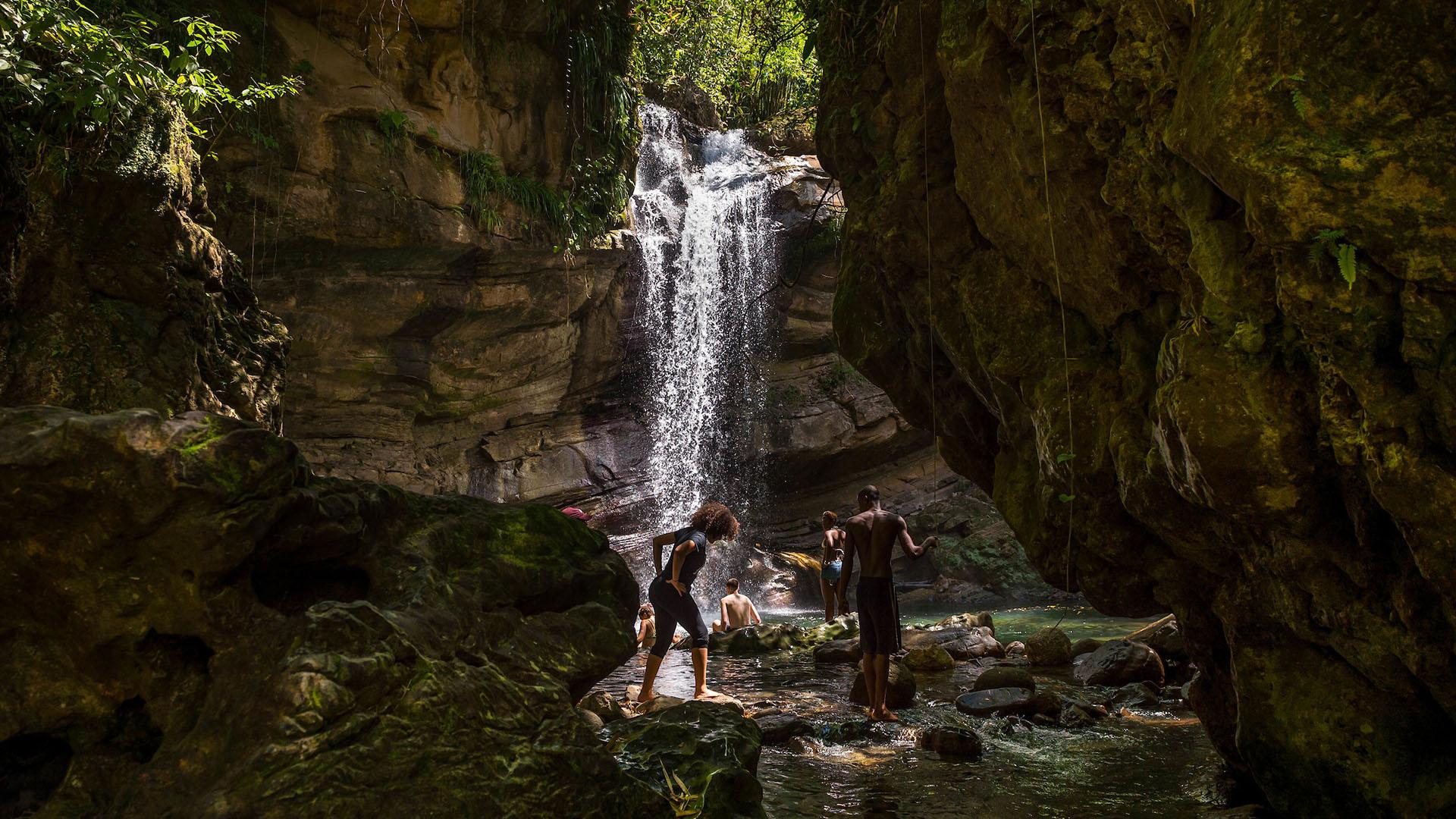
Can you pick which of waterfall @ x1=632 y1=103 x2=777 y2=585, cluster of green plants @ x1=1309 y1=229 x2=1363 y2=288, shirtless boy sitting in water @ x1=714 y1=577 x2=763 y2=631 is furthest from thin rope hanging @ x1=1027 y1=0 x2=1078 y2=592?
waterfall @ x1=632 y1=103 x2=777 y2=585

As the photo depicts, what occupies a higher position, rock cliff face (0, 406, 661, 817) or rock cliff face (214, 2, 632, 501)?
rock cliff face (214, 2, 632, 501)

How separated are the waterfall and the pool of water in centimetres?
1186

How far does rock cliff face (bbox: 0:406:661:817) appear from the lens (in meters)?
2.47

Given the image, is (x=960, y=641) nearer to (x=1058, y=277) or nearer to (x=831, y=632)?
(x=831, y=632)

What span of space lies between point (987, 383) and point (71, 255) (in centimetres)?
650

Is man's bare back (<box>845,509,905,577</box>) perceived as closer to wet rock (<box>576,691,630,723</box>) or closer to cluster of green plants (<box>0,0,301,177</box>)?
wet rock (<box>576,691,630,723</box>)

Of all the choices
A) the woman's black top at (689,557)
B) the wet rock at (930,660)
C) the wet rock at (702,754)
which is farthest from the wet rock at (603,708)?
the wet rock at (930,660)

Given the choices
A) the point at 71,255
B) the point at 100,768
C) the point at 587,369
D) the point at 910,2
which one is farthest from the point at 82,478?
the point at 587,369

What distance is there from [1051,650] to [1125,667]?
127 centimetres

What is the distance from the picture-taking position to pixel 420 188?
1349 centimetres

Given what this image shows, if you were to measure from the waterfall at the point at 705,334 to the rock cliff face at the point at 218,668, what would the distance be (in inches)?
631

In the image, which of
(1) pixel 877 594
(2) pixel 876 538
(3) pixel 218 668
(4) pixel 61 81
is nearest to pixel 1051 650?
(1) pixel 877 594

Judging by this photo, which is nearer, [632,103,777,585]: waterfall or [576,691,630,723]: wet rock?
[576,691,630,723]: wet rock

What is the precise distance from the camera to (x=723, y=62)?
2102cm
